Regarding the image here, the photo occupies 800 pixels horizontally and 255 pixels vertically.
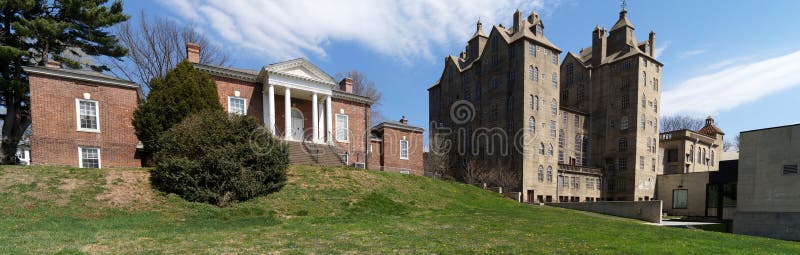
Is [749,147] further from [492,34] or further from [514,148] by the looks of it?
[492,34]

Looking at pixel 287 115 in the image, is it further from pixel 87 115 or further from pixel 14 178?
pixel 14 178

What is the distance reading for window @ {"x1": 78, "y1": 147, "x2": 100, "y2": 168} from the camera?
18219mm

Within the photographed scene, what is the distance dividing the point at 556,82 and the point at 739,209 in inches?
878

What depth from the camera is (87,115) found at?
61.0 feet

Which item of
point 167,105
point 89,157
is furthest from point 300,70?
point 89,157

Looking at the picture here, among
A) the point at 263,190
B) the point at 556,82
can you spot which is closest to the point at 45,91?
the point at 263,190

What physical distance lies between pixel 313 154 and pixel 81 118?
1303 cm

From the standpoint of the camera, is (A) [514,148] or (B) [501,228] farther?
(A) [514,148]

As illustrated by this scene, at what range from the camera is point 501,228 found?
38.3 ft

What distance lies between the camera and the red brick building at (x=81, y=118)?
17.3 meters

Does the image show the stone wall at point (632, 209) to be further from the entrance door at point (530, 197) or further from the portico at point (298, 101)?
the portico at point (298, 101)

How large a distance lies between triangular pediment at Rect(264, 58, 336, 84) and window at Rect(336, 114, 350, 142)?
3.23 m

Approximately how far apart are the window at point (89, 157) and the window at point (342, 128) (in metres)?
14.7

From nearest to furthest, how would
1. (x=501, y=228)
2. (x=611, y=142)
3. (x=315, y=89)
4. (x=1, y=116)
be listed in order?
(x=501, y=228) → (x=1, y=116) → (x=315, y=89) → (x=611, y=142)
